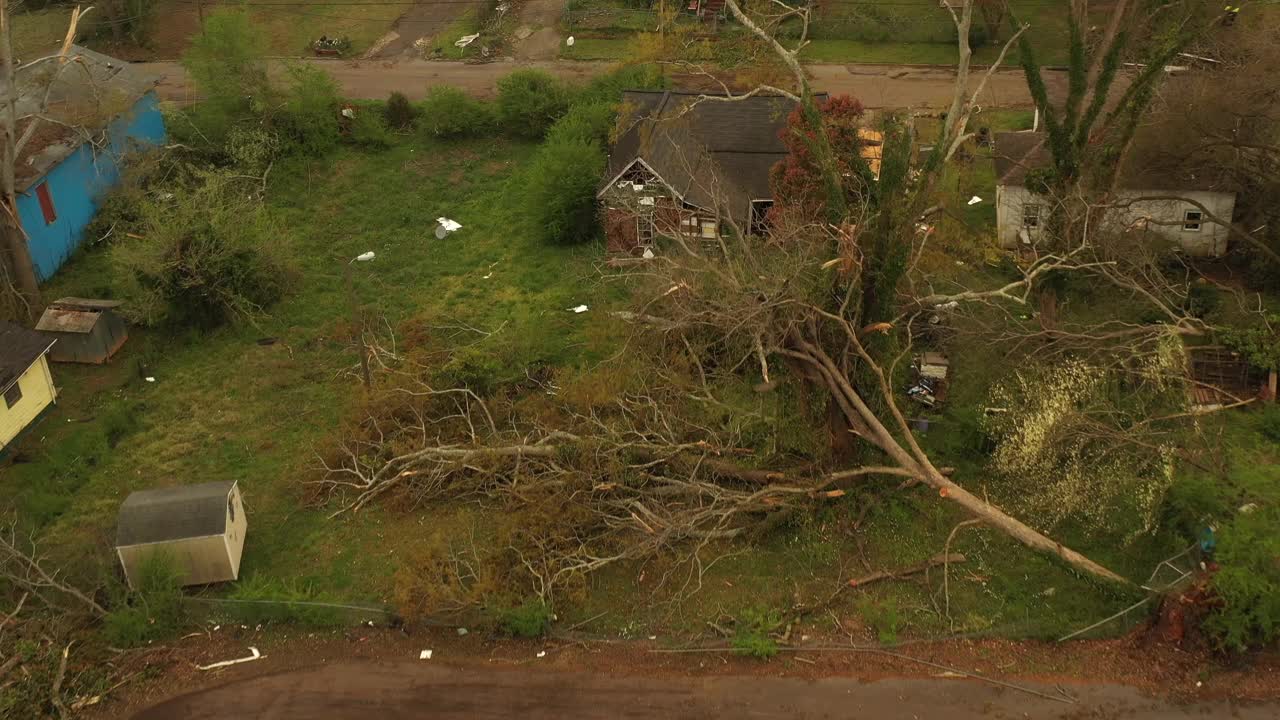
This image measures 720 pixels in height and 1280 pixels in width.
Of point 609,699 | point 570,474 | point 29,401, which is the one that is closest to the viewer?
point 609,699

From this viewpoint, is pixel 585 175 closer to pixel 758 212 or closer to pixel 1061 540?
pixel 758 212

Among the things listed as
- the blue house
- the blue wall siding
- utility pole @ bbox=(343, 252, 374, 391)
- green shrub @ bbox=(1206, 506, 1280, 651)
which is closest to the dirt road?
the blue house

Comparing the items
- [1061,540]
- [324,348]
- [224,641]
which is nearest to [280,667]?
[224,641]

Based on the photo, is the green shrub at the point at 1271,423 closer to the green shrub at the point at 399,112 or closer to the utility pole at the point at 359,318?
the utility pole at the point at 359,318

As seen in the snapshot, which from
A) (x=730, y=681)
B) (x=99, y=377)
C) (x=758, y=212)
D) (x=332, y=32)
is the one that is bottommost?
(x=730, y=681)

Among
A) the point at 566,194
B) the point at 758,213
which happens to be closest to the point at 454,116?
the point at 566,194

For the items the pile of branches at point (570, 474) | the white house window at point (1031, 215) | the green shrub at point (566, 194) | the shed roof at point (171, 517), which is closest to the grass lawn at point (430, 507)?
the pile of branches at point (570, 474)

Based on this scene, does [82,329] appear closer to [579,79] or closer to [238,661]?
[238,661]
